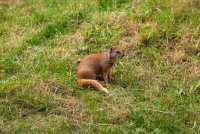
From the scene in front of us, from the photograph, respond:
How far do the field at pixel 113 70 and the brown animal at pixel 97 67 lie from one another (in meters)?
0.15

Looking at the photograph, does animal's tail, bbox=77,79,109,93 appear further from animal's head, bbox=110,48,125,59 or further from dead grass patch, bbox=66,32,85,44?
dead grass patch, bbox=66,32,85,44

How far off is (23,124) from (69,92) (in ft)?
3.16

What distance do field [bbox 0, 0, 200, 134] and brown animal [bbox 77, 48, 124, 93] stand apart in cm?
15

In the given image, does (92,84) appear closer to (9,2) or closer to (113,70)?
(113,70)

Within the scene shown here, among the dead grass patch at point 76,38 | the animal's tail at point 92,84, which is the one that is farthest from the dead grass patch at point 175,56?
the dead grass patch at point 76,38

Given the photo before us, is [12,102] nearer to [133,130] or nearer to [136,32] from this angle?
[133,130]

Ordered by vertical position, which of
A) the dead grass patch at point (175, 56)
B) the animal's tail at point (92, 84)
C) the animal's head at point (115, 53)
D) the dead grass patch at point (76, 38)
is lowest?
the animal's tail at point (92, 84)

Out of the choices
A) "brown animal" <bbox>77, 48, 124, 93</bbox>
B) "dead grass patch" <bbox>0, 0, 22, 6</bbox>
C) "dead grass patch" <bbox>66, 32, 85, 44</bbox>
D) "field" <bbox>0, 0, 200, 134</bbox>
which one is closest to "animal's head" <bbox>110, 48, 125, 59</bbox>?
"brown animal" <bbox>77, 48, 124, 93</bbox>

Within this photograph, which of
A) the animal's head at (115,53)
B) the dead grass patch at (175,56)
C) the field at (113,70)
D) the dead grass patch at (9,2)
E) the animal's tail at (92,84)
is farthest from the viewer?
the dead grass patch at (9,2)

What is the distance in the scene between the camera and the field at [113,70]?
21.3 ft

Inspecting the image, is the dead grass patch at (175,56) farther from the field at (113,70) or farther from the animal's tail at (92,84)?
the animal's tail at (92,84)

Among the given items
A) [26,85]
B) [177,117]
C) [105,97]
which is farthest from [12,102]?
[177,117]

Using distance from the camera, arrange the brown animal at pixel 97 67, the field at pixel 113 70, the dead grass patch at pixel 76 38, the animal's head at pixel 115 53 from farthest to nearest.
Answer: the dead grass patch at pixel 76 38
the animal's head at pixel 115 53
the brown animal at pixel 97 67
the field at pixel 113 70

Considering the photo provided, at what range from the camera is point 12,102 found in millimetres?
6750
